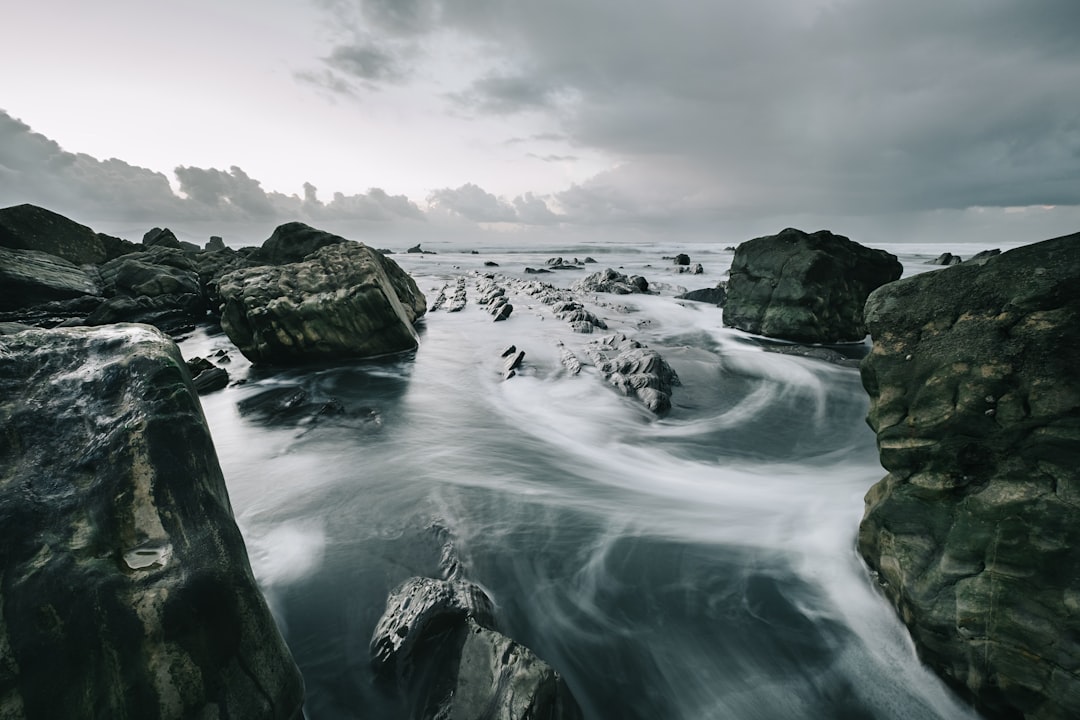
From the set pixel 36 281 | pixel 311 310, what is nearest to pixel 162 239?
pixel 36 281

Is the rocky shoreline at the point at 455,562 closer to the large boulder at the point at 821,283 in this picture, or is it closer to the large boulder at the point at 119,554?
the large boulder at the point at 119,554

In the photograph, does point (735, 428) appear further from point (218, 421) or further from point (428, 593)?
point (218, 421)

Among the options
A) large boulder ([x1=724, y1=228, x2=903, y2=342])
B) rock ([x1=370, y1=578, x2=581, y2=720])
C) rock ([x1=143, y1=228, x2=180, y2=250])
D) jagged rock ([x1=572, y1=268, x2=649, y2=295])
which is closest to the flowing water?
rock ([x1=370, y1=578, x2=581, y2=720])

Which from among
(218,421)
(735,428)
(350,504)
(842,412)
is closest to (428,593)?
(350,504)

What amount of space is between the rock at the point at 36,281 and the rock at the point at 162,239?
349 inches

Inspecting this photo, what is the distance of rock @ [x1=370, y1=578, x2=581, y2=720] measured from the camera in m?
1.81

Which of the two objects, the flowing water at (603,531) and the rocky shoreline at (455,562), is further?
the flowing water at (603,531)

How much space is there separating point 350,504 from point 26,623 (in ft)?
7.83

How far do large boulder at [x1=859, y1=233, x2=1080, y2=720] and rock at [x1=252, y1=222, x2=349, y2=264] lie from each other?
46.8 feet

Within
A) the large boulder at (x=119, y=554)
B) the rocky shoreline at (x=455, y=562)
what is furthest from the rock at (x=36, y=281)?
the large boulder at (x=119, y=554)

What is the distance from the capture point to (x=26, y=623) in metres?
1.33

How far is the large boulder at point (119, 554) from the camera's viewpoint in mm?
1359

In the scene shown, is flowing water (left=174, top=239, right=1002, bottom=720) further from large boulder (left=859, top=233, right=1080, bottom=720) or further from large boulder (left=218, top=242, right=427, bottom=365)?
large boulder (left=218, top=242, right=427, bottom=365)

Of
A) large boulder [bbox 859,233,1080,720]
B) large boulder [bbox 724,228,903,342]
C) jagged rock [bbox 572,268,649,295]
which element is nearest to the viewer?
large boulder [bbox 859,233,1080,720]
